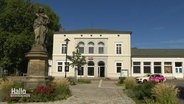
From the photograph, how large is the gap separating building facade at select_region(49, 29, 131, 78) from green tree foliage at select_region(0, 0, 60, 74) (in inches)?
275

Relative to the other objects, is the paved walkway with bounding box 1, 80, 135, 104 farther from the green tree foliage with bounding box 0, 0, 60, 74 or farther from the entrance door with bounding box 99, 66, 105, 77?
the entrance door with bounding box 99, 66, 105, 77

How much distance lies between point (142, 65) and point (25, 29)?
23799mm

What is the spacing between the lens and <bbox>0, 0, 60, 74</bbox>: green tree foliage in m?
40.4

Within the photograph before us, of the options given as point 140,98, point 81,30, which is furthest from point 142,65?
point 140,98

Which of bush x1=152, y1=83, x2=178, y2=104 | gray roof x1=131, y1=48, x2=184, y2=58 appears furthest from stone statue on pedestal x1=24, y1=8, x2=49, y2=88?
gray roof x1=131, y1=48, x2=184, y2=58

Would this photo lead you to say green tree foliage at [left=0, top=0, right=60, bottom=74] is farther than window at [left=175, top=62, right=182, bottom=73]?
No

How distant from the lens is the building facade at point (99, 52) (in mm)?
45812

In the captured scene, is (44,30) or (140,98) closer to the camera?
(140,98)

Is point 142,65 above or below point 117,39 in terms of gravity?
below

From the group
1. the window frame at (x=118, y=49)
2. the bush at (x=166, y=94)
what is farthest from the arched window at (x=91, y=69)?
the bush at (x=166, y=94)

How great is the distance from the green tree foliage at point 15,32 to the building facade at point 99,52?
7.00 m

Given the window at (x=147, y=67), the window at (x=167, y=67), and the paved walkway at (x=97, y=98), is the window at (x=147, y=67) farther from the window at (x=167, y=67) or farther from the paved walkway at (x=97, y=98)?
the paved walkway at (x=97, y=98)

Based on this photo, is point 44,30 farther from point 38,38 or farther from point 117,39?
point 117,39

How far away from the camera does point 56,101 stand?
1205 cm
